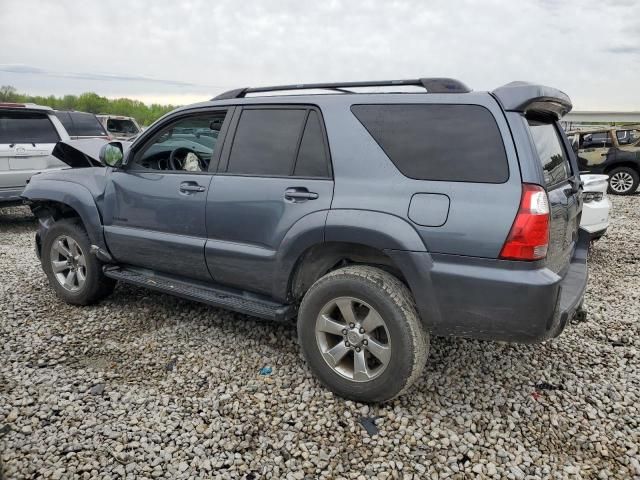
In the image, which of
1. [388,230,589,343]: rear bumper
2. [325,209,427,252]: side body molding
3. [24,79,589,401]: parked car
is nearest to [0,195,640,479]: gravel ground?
[24,79,589,401]: parked car

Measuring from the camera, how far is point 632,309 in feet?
14.8

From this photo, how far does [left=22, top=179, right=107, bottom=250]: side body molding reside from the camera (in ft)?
13.4

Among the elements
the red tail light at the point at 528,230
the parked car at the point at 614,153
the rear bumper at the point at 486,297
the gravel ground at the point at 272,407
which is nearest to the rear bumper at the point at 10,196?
the gravel ground at the point at 272,407

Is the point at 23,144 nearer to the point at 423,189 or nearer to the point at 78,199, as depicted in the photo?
the point at 78,199

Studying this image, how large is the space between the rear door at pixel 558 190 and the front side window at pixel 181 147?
227 cm

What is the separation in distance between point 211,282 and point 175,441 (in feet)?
4.09

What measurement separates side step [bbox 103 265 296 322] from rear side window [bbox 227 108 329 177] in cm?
86

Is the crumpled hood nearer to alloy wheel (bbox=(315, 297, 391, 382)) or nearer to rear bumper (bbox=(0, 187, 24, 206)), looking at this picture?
alloy wheel (bbox=(315, 297, 391, 382))

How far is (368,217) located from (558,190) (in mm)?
1137

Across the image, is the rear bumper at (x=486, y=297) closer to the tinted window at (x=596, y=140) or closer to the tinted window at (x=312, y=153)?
the tinted window at (x=312, y=153)

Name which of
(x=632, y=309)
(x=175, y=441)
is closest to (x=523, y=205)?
(x=175, y=441)

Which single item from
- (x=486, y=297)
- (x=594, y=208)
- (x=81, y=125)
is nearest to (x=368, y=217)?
(x=486, y=297)

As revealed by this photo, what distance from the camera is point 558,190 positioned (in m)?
2.86

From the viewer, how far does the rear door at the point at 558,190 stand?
2676 mm
